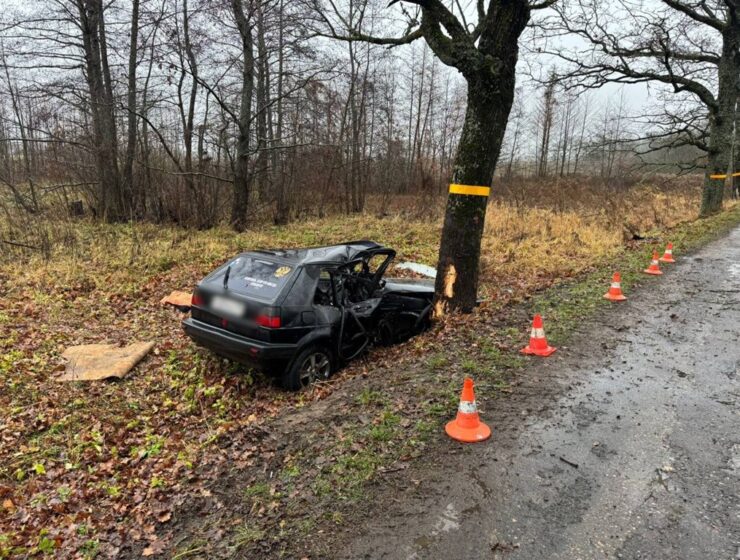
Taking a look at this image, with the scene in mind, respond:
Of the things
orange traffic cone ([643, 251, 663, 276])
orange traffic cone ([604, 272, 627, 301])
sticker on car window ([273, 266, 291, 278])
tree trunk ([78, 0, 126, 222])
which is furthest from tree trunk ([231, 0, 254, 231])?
orange traffic cone ([643, 251, 663, 276])

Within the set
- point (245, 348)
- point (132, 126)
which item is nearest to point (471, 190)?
point (245, 348)

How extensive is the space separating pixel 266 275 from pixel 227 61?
1178cm

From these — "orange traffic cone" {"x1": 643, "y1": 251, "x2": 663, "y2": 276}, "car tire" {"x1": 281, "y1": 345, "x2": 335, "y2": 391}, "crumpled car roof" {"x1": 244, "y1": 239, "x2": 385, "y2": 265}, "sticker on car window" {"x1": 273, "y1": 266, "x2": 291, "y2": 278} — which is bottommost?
"car tire" {"x1": 281, "y1": 345, "x2": 335, "y2": 391}

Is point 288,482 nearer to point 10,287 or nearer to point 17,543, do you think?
point 17,543

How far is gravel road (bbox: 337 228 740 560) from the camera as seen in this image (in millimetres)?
2773

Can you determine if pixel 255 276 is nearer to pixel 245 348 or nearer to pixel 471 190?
pixel 245 348

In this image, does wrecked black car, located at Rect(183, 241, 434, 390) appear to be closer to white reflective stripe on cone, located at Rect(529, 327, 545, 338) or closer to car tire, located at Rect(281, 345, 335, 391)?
car tire, located at Rect(281, 345, 335, 391)

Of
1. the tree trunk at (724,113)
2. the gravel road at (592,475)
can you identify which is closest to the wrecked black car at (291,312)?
the gravel road at (592,475)

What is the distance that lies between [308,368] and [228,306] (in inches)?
47.4

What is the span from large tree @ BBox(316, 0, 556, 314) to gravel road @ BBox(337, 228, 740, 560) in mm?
1948

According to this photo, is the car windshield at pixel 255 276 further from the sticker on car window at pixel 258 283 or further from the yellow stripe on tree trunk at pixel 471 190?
the yellow stripe on tree trunk at pixel 471 190

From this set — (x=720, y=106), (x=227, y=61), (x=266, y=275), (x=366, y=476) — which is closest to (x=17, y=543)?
(x=366, y=476)

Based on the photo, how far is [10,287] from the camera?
8797 millimetres

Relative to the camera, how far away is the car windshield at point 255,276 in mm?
5508
